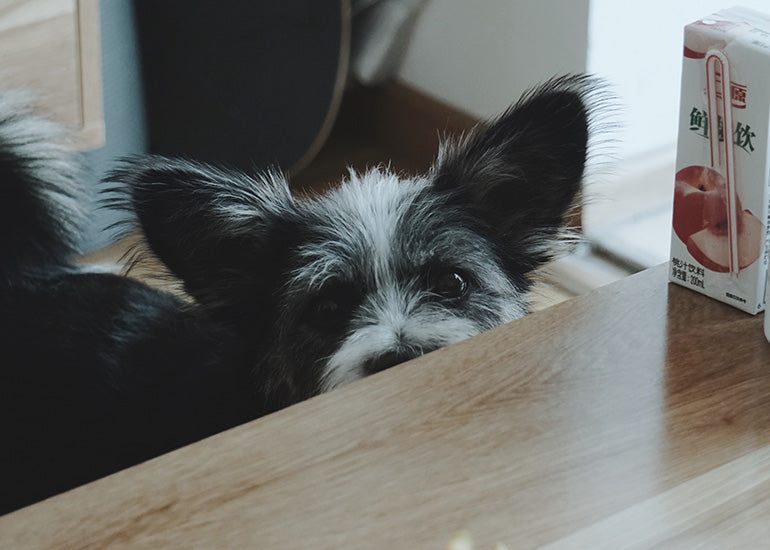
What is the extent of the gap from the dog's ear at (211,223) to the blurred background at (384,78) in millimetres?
859

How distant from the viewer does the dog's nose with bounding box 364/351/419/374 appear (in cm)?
118

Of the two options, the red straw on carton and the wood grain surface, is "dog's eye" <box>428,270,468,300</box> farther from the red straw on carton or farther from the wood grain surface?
the wood grain surface

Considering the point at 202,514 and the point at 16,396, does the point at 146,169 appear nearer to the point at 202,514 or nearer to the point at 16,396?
the point at 16,396

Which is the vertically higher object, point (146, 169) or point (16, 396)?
point (146, 169)

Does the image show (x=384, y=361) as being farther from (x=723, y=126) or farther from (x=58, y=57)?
(x=58, y=57)

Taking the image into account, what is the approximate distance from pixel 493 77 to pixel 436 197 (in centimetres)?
112

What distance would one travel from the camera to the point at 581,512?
0.71m

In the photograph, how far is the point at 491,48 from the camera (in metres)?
2.38

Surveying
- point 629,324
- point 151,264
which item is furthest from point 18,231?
point 629,324

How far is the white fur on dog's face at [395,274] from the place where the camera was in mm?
1238

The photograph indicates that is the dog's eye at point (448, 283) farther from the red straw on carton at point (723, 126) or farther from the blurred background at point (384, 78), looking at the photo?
the blurred background at point (384, 78)

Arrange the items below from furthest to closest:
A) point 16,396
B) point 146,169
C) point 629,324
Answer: point 16,396, point 146,169, point 629,324

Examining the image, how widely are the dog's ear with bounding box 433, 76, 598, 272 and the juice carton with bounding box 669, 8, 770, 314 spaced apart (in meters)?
0.29

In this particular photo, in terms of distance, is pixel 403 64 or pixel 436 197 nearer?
pixel 436 197
